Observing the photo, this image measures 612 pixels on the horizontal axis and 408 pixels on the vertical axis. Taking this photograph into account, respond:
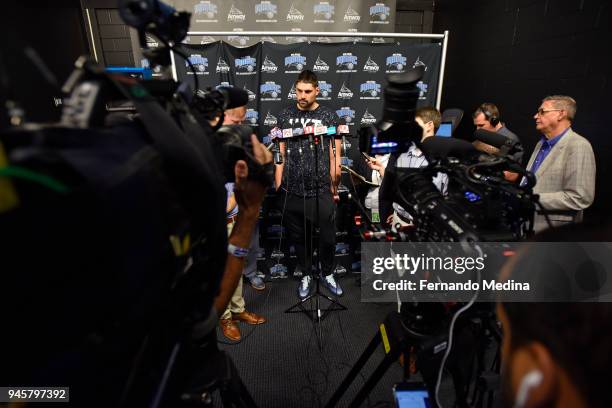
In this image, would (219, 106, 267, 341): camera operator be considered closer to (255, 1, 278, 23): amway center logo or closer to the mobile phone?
the mobile phone

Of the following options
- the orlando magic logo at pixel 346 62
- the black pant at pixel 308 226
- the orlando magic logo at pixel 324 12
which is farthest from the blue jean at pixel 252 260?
the orlando magic logo at pixel 324 12

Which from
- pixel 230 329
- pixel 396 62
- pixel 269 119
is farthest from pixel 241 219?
pixel 396 62

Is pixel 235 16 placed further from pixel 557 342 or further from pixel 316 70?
pixel 557 342

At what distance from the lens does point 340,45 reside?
3.62 meters

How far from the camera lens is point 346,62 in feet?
12.0

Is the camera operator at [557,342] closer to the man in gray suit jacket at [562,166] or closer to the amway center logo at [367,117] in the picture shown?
the man in gray suit jacket at [562,166]

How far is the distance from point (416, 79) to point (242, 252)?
70 cm

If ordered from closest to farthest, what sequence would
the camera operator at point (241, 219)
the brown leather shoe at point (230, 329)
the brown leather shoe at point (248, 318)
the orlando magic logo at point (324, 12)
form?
the camera operator at point (241, 219) < the brown leather shoe at point (230, 329) < the brown leather shoe at point (248, 318) < the orlando magic logo at point (324, 12)

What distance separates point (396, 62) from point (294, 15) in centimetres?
171

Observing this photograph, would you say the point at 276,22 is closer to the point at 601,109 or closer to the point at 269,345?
the point at 601,109

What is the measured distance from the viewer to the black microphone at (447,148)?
1.08 metres

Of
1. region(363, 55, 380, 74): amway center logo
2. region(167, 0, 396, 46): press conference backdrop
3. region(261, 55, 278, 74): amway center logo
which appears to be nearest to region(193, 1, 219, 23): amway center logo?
region(167, 0, 396, 46): press conference backdrop

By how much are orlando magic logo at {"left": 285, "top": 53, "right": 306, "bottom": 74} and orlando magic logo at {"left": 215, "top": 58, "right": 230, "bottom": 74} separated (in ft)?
2.17

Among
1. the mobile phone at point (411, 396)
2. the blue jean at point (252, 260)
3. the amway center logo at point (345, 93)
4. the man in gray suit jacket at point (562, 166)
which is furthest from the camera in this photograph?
the amway center logo at point (345, 93)
